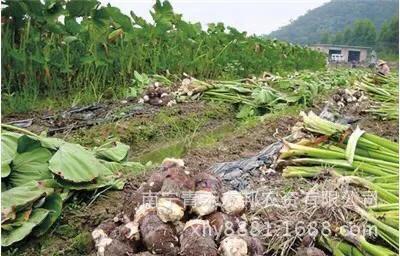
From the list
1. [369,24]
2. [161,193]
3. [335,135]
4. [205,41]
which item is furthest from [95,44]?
[369,24]

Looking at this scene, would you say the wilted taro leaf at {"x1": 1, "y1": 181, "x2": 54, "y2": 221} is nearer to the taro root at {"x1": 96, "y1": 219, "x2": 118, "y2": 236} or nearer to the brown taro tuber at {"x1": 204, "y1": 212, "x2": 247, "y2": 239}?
the taro root at {"x1": 96, "y1": 219, "x2": 118, "y2": 236}

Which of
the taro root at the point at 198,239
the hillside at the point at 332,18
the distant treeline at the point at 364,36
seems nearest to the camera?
the taro root at the point at 198,239

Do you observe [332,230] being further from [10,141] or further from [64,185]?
[10,141]

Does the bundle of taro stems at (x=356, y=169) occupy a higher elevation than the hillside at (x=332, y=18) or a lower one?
higher

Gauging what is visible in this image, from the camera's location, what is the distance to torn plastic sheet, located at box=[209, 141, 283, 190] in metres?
2.77

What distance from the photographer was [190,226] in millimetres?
2098

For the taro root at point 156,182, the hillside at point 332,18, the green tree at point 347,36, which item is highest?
the taro root at point 156,182

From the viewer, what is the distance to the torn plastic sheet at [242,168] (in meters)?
2.77

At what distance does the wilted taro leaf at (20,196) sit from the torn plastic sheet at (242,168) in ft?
2.99

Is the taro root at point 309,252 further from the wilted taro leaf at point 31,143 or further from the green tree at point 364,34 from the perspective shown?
the green tree at point 364,34

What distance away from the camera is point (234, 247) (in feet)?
6.63

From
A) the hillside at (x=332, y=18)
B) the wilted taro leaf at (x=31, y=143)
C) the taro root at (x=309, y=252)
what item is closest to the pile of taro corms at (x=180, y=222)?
the taro root at (x=309, y=252)

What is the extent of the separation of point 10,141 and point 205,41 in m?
6.58

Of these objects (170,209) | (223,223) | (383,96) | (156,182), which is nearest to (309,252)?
(223,223)
